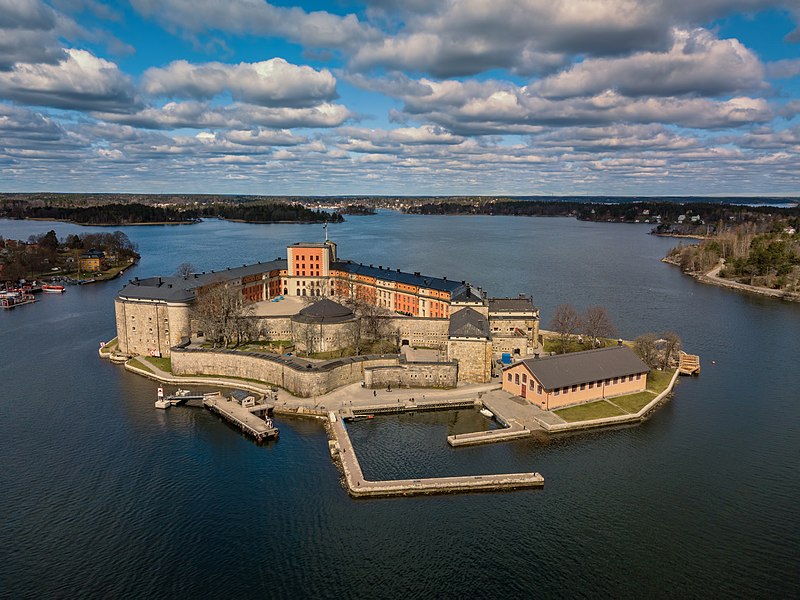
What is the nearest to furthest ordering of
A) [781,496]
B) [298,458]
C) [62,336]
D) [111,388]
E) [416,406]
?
1. [781,496]
2. [298,458]
3. [416,406]
4. [111,388]
5. [62,336]

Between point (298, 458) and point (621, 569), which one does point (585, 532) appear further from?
point (298, 458)

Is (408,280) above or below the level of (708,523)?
above

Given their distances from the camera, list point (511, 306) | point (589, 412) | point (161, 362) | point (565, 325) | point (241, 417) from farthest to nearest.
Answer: point (511, 306), point (565, 325), point (161, 362), point (589, 412), point (241, 417)

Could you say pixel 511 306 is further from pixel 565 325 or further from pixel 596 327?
pixel 596 327

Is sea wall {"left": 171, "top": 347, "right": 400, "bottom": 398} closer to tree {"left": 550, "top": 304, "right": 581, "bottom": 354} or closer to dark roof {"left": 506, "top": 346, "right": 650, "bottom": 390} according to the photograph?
dark roof {"left": 506, "top": 346, "right": 650, "bottom": 390}

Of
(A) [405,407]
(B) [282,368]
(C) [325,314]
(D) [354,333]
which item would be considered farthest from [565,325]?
(B) [282,368]

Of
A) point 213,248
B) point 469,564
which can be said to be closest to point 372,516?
point 469,564

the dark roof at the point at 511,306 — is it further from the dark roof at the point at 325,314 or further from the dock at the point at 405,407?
the dock at the point at 405,407
